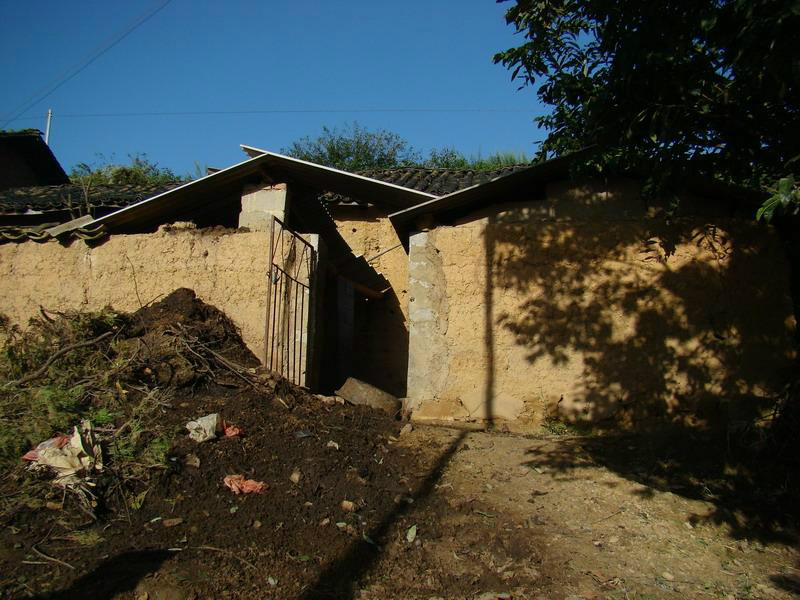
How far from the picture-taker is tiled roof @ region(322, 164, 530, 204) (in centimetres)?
1021

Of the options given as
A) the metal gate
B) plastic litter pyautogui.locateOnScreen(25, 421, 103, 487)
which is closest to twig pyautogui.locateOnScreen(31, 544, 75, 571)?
plastic litter pyautogui.locateOnScreen(25, 421, 103, 487)

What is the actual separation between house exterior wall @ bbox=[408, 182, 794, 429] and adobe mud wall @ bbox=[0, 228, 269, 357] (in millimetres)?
1915

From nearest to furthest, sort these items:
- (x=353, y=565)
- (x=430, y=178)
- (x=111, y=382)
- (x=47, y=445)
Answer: (x=353, y=565), (x=47, y=445), (x=111, y=382), (x=430, y=178)

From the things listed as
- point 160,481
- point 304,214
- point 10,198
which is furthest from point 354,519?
point 10,198

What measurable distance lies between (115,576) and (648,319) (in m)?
5.57

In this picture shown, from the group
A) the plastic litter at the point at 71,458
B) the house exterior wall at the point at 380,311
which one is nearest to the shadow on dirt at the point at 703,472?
the plastic litter at the point at 71,458

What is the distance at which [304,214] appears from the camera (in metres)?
8.48

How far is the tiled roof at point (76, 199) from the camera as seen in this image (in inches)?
433

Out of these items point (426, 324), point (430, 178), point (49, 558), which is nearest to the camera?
point (49, 558)

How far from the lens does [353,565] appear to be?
3799mm

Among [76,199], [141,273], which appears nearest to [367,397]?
[141,273]

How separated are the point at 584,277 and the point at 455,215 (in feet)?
5.68

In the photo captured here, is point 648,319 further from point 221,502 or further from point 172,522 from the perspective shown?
point 172,522

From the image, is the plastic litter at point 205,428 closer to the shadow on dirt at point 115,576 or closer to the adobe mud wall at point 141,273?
the shadow on dirt at point 115,576
